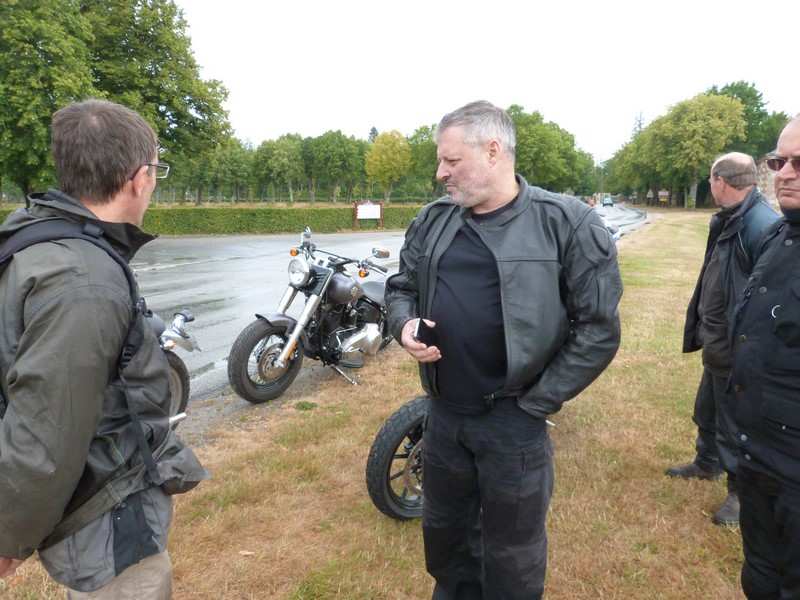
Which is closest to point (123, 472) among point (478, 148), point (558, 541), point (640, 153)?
point (478, 148)

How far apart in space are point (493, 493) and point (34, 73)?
23.7m

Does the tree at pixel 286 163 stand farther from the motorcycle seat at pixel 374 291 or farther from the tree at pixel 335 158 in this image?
the motorcycle seat at pixel 374 291

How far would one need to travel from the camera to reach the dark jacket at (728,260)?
9.31 feet

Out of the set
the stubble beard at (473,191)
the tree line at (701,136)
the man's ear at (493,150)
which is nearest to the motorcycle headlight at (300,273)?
the stubble beard at (473,191)

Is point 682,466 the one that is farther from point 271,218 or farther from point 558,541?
point 271,218

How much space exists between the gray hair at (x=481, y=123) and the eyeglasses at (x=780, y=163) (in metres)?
0.97

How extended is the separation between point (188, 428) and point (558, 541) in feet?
9.26

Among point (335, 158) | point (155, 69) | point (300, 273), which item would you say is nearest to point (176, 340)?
point (300, 273)

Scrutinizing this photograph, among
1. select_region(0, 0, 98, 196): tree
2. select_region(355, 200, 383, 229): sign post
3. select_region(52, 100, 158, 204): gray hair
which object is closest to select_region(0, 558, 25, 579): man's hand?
select_region(52, 100, 158, 204): gray hair

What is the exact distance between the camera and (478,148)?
203 centimetres

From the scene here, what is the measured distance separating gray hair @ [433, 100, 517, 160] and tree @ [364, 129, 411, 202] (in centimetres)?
7229

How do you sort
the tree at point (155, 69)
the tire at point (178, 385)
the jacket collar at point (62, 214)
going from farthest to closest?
the tree at point (155, 69) → the tire at point (178, 385) → the jacket collar at point (62, 214)

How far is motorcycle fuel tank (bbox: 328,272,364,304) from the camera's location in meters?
4.66

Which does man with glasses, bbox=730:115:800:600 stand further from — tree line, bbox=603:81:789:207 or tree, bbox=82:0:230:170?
tree line, bbox=603:81:789:207
